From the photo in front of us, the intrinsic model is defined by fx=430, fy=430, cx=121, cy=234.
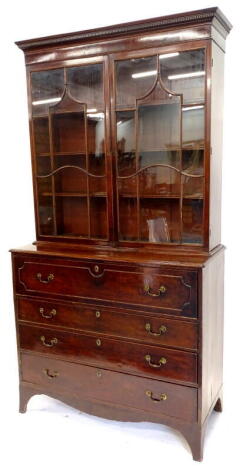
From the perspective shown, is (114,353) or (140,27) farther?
(114,353)

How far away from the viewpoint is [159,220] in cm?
230

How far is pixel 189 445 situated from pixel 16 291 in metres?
1.24

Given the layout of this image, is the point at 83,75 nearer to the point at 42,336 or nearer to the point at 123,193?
the point at 123,193

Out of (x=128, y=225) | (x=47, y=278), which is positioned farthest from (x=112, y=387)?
(x=128, y=225)

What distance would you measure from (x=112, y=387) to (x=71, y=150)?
1318 mm

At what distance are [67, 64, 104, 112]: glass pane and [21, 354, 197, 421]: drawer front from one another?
142cm

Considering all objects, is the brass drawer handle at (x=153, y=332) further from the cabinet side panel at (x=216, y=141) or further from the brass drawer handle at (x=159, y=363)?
the cabinet side panel at (x=216, y=141)

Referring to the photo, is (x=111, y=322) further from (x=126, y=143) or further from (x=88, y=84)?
(x=88, y=84)

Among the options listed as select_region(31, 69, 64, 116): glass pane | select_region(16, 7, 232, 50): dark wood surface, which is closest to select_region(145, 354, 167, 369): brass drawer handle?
select_region(31, 69, 64, 116): glass pane

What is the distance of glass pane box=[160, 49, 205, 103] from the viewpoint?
1996mm

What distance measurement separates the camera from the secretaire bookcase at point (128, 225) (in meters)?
2.04

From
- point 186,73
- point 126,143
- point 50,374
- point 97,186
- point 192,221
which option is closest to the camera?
point 186,73

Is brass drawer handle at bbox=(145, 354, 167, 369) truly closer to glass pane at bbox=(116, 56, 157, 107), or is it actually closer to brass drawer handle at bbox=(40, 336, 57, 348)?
brass drawer handle at bbox=(40, 336, 57, 348)

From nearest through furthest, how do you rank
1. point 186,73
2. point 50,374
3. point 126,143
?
point 186,73 → point 126,143 → point 50,374
